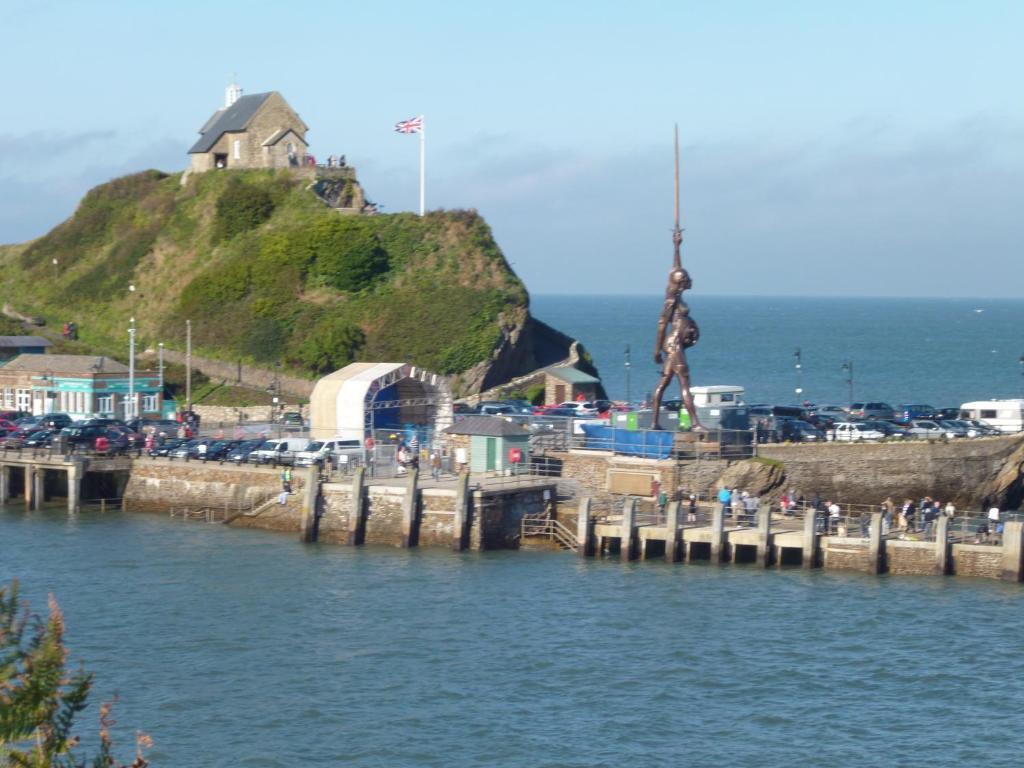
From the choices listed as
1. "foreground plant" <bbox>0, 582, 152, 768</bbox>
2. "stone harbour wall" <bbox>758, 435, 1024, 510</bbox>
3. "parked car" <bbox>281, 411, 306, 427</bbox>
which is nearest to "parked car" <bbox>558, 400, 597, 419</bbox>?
"parked car" <bbox>281, 411, 306, 427</bbox>

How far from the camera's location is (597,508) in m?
54.9

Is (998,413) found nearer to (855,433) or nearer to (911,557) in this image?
(855,433)

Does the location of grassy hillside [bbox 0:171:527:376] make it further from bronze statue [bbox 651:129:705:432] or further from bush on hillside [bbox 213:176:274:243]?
bronze statue [bbox 651:129:705:432]

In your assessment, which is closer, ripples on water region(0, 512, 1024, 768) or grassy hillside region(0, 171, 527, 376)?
ripples on water region(0, 512, 1024, 768)

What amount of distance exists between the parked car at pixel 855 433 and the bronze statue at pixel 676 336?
689cm

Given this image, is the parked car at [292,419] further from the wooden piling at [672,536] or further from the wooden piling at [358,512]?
the wooden piling at [672,536]

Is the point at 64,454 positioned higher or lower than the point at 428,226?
lower

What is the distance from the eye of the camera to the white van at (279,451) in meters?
59.2

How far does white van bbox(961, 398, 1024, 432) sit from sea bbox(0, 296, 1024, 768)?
841 inches

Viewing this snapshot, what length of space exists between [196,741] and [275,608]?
11647 mm

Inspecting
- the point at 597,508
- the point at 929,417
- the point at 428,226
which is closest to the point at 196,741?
the point at 597,508

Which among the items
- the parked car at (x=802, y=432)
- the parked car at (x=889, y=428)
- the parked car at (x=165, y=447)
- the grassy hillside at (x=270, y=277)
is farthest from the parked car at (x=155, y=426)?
the parked car at (x=889, y=428)

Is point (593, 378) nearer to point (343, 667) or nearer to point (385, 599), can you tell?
point (385, 599)

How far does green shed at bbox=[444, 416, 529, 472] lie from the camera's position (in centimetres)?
5653
